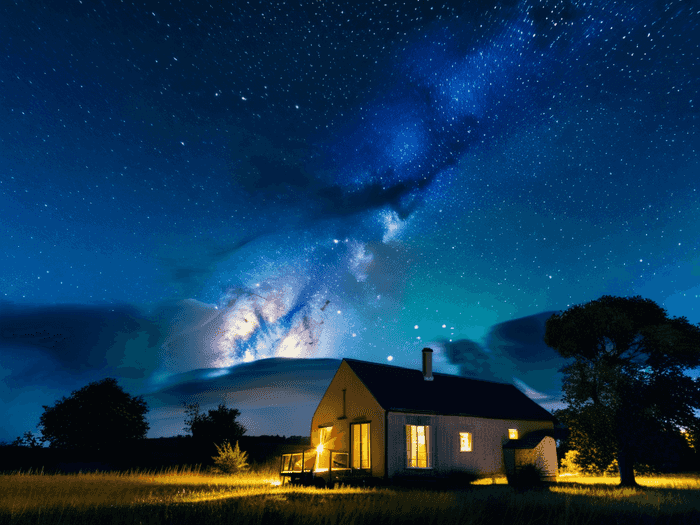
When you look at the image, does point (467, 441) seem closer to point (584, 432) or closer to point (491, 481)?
point (491, 481)

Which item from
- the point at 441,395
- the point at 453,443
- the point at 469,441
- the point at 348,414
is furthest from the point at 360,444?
the point at 469,441

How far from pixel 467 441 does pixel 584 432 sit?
5.50 meters

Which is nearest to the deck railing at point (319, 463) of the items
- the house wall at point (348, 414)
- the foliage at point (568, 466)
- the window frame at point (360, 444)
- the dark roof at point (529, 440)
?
the window frame at point (360, 444)

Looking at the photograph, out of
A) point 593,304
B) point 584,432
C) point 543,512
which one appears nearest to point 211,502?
point 543,512

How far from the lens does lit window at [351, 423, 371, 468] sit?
2414cm

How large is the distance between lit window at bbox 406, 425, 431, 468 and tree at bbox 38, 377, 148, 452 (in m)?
20.6

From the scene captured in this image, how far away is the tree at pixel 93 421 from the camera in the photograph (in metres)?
33.2

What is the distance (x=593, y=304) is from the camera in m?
30.1

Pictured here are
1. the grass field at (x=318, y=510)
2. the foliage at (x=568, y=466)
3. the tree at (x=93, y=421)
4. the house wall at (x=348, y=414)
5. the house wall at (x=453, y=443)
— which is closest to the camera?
the grass field at (x=318, y=510)

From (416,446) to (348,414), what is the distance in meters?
3.71

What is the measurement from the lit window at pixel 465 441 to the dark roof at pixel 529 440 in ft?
9.11

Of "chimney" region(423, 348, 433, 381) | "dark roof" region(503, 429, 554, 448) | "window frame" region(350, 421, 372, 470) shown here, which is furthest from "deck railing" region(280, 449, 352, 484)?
"dark roof" region(503, 429, 554, 448)

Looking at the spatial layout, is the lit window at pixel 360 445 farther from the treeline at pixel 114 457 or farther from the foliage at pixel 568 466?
the foliage at pixel 568 466

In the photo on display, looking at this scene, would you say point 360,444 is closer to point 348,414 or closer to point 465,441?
point 348,414
